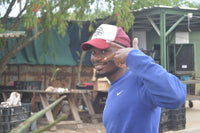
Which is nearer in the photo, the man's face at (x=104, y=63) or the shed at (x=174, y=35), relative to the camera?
the man's face at (x=104, y=63)

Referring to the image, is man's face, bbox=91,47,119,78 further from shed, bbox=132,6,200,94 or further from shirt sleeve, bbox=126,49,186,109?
shed, bbox=132,6,200,94

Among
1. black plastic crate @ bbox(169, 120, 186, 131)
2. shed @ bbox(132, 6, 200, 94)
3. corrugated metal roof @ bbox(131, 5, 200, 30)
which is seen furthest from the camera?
shed @ bbox(132, 6, 200, 94)

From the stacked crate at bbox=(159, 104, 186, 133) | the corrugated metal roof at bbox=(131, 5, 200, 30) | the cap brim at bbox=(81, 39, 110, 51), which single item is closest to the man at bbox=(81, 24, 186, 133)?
the cap brim at bbox=(81, 39, 110, 51)

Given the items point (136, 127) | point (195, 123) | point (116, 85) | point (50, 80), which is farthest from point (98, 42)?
point (50, 80)

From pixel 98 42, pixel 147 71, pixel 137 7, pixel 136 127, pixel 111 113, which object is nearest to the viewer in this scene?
pixel 147 71

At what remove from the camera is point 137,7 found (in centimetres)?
1179

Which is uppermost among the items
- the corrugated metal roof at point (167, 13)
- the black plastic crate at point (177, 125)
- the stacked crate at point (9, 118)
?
the corrugated metal roof at point (167, 13)

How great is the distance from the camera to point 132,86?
6.05 ft

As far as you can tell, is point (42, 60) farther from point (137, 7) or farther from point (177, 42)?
point (177, 42)

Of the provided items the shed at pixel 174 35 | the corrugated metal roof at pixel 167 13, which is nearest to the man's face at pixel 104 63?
the shed at pixel 174 35

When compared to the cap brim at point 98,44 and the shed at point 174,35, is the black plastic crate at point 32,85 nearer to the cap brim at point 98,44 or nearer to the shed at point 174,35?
the shed at point 174,35

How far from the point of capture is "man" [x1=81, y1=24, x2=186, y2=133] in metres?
1.54

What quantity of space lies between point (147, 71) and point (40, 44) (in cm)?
1088

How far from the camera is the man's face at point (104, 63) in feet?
6.66
